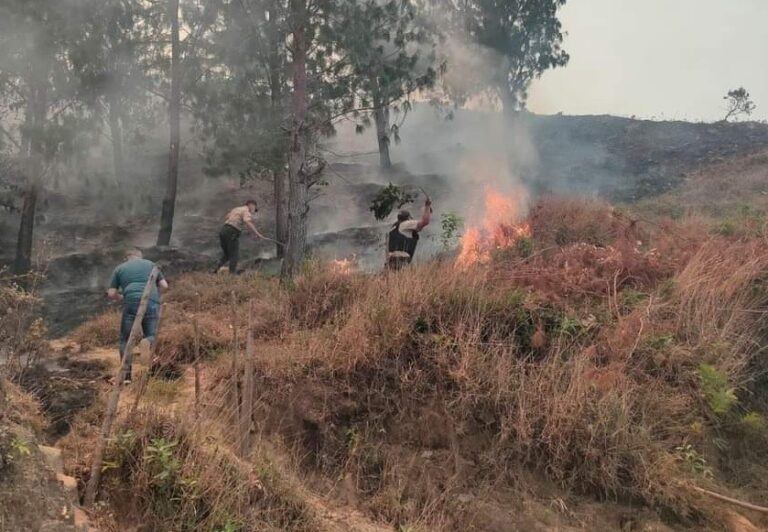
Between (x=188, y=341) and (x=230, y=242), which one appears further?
(x=230, y=242)

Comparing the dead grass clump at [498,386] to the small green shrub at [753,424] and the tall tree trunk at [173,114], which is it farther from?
the tall tree trunk at [173,114]

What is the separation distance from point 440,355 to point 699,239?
523cm

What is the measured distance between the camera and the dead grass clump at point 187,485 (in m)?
4.20

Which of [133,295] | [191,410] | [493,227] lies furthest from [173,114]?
[191,410]

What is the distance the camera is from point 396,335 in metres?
6.32

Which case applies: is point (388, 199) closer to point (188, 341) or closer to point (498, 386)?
point (188, 341)

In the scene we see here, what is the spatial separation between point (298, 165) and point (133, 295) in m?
4.88

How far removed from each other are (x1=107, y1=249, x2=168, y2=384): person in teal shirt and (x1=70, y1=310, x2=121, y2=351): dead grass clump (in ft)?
4.91

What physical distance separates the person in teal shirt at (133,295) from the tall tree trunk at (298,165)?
4044mm

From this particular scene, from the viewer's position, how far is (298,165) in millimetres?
10891

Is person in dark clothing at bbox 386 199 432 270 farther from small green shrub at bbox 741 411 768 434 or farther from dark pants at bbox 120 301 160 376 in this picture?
small green shrub at bbox 741 411 768 434

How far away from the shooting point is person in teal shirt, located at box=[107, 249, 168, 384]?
660 cm

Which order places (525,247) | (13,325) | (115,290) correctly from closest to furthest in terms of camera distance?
(13,325), (115,290), (525,247)

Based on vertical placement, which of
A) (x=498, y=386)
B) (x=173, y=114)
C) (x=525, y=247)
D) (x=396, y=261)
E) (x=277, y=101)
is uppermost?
(x=277, y=101)
